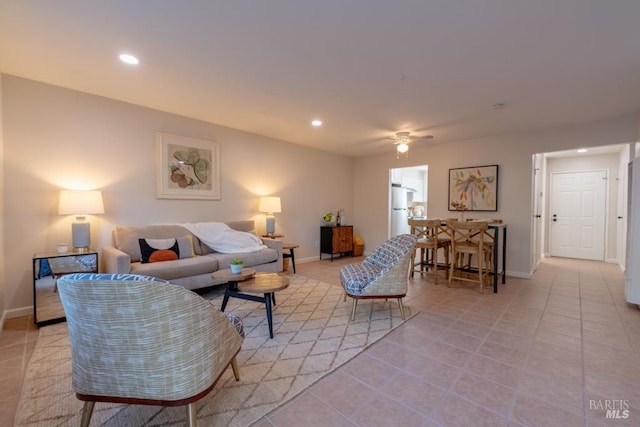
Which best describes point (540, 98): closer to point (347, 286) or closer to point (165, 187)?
point (347, 286)

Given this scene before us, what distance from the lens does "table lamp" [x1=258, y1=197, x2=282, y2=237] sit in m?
4.87

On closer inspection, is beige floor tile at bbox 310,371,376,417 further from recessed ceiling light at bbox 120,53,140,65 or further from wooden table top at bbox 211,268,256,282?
recessed ceiling light at bbox 120,53,140,65

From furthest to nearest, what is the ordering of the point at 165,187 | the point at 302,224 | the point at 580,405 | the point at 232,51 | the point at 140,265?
the point at 302,224
the point at 165,187
the point at 140,265
the point at 232,51
the point at 580,405

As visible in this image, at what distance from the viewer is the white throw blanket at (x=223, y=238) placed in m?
3.99

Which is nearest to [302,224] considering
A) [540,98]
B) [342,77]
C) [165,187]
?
[165,187]

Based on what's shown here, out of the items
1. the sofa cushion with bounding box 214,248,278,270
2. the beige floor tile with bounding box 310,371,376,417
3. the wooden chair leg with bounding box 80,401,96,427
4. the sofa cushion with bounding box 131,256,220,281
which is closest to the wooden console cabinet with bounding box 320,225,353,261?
the sofa cushion with bounding box 214,248,278,270

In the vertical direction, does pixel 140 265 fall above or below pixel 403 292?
above

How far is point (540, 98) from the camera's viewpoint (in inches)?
128

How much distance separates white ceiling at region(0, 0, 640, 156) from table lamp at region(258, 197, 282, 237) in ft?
5.04

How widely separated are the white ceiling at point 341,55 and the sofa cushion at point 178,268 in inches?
77.4

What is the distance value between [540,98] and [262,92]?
3.20 metres

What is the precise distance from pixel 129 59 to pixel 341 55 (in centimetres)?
188

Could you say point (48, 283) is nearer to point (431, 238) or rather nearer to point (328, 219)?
point (328, 219)

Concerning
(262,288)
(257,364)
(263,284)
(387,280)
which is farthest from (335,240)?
(257,364)
